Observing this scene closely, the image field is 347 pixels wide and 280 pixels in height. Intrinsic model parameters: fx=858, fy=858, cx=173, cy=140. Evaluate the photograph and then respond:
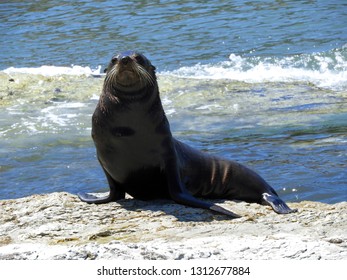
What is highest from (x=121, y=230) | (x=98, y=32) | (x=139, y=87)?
(x=139, y=87)

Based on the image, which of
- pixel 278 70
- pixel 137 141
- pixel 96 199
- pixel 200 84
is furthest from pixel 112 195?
pixel 278 70

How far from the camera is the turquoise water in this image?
29.5 feet

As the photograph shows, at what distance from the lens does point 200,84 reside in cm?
→ 1300

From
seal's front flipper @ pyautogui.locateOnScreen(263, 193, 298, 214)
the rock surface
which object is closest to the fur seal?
seal's front flipper @ pyautogui.locateOnScreen(263, 193, 298, 214)

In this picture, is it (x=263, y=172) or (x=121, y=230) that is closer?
(x=121, y=230)

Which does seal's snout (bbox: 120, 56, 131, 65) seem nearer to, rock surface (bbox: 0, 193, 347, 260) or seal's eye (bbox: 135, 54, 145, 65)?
seal's eye (bbox: 135, 54, 145, 65)

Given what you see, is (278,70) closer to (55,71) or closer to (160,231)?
(55,71)

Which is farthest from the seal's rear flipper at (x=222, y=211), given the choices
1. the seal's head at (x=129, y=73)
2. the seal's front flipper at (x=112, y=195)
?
the seal's head at (x=129, y=73)

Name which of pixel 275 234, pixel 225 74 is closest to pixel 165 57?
pixel 225 74

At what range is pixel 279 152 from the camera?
30.8 ft

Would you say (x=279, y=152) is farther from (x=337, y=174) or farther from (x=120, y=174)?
(x=120, y=174)

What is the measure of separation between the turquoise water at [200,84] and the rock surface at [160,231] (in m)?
2.15

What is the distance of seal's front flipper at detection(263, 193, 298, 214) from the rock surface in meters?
0.05

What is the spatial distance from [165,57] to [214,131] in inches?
242
